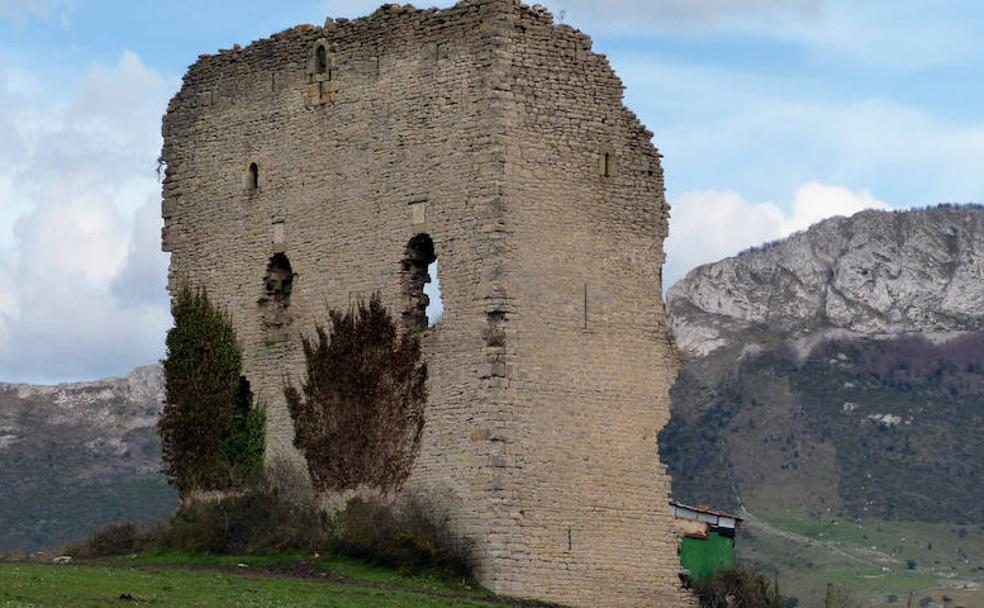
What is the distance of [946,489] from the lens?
7450 centimetres

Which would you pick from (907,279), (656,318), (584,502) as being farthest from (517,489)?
(907,279)

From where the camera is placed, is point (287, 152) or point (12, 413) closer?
point (287, 152)

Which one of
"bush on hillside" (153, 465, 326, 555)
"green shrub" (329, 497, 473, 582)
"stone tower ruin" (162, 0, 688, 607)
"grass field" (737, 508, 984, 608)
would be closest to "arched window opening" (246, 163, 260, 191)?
"stone tower ruin" (162, 0, 688, 607)

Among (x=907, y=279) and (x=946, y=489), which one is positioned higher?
(x=907, y=279)

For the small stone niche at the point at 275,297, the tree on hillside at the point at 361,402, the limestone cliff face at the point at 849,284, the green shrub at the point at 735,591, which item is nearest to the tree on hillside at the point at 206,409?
the small stone niche at the point at 275,297

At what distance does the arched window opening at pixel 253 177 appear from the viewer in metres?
35.0

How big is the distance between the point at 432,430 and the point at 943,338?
5440 cm

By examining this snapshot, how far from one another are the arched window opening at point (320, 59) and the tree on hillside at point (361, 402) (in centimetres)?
385

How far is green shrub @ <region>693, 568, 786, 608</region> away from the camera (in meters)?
33.4

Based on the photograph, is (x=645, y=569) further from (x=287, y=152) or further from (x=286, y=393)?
(x=287, y=152)

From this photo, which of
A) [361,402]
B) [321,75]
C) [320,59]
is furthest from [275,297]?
[320,59]

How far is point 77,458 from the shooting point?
2931 inches

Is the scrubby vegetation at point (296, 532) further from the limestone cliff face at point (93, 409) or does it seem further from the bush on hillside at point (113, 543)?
the limestone cliff face at point (93, 409)

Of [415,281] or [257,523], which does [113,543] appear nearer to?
[257,523]
